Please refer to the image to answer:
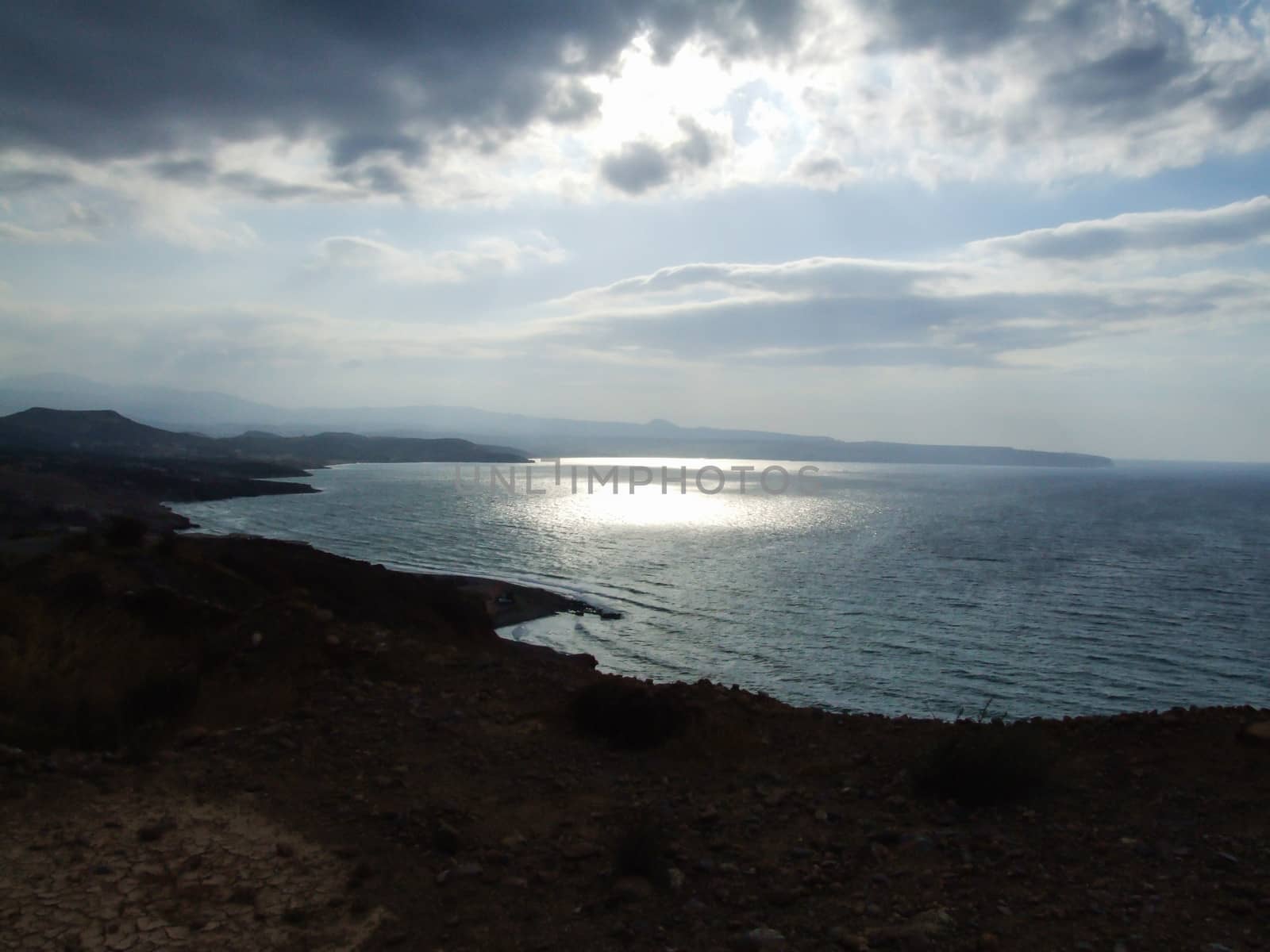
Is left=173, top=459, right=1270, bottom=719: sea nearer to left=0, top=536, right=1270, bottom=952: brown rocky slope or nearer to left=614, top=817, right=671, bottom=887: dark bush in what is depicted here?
left=0, top=536, right=1270, bottom=952: brown rocky slope

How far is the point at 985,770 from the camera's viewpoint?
7820mm

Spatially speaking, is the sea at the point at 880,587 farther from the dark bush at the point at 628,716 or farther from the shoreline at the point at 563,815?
the dark bush at the point at 628,716

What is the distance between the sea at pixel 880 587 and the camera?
86.5 feet

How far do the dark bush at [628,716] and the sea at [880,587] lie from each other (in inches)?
273

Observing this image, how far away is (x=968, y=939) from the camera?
5301 millimetres

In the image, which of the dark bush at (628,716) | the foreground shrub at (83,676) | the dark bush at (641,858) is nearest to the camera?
the dark bush at (641,858)

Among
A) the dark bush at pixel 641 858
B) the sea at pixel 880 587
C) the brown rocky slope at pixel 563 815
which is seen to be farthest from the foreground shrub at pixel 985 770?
the sea at pixel 880 587

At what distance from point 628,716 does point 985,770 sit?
415 centimetres

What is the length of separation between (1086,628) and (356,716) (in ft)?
110

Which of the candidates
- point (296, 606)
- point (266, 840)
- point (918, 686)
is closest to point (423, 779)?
point (266, 840)

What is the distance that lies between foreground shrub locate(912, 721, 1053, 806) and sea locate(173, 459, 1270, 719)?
21.9ft

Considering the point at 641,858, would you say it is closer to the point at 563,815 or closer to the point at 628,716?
the point at 563,815

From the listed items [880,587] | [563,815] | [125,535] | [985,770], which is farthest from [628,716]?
[880,587]

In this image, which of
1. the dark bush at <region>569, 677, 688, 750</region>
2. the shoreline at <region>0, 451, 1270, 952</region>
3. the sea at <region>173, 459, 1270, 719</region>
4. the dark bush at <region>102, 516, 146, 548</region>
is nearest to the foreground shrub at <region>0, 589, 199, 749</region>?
the shoreline at <region>0, 451, 1270, 952</region>
